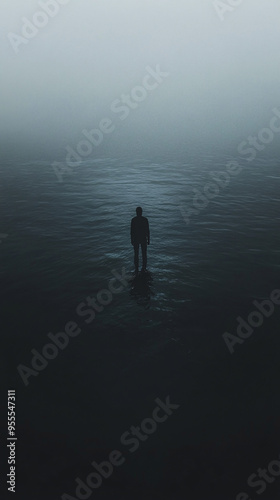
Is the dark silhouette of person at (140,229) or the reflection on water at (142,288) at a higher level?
the dark silhouette of person at (140,229)

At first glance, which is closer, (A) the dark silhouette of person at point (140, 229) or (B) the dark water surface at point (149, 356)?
(B) the dark water surface at point (149, 356)

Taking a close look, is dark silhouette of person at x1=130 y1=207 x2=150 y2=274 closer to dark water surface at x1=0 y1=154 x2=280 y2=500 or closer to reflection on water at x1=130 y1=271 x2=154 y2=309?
reflection on water at x1=130 y1=271 x2=154 y2=309

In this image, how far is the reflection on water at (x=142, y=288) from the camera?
32.5 feet

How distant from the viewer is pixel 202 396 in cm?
658

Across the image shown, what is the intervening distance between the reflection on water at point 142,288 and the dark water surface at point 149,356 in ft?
0.21

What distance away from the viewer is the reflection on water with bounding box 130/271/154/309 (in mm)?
9906

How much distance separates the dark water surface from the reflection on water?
0.21ft

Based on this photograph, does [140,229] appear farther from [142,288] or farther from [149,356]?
[149,356]

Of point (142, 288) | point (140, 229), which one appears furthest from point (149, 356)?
point (140, 229)

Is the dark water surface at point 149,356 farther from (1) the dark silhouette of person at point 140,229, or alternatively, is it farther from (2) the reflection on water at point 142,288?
(1) the dark silhouette of person at point 140,229

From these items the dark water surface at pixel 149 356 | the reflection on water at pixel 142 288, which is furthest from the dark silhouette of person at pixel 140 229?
the dark water surface at pixel 149 356

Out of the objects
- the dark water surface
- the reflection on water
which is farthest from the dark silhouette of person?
the dark water surface

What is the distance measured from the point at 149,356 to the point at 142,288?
3.31m

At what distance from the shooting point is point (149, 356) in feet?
24.8
